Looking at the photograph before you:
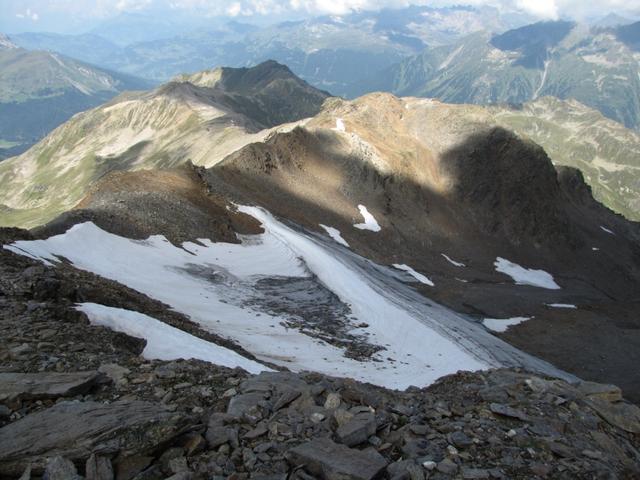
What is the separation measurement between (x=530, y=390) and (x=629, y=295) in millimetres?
103952

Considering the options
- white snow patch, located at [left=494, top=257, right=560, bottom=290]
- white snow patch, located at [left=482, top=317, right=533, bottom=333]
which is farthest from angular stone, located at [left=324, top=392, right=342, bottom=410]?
white snow patch, located at [left=494, top=257, right=560, bottom=290]

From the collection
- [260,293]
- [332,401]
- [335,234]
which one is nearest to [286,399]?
[332,401]

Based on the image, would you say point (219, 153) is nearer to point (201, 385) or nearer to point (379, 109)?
point (379, 109)

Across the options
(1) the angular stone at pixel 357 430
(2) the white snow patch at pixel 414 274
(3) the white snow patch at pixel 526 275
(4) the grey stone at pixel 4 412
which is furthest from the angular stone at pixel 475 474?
(3) the white snow patch at pixel 526 275

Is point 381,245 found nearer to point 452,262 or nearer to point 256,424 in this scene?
point 452,262

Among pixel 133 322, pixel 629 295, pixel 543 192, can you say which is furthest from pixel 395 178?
pixel 133 322

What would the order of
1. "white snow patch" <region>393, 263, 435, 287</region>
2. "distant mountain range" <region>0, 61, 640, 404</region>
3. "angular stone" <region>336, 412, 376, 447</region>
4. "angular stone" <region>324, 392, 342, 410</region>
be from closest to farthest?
"angular stone" <region>336, 412, 376, 447</region>
"angular stone" <region>324, 392, 342, 410</region>
"distant mountain range" <region>0, 61, 640, 404</region>
"white snow patch" <region>393, 263, 435, 287</region>

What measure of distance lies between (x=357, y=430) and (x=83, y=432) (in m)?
4.77

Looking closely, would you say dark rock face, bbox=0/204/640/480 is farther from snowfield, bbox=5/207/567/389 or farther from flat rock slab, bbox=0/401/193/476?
snowfield, bbox=5/207/567/389

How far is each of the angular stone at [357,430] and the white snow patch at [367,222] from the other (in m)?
62.2

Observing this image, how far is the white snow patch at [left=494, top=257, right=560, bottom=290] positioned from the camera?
8706 centimetres

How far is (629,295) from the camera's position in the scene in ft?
335

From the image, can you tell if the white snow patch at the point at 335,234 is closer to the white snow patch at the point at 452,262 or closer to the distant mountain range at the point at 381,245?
the distant mountain range at the point at 381,245

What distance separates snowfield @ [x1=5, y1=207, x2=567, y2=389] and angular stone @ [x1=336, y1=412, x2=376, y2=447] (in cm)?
820
